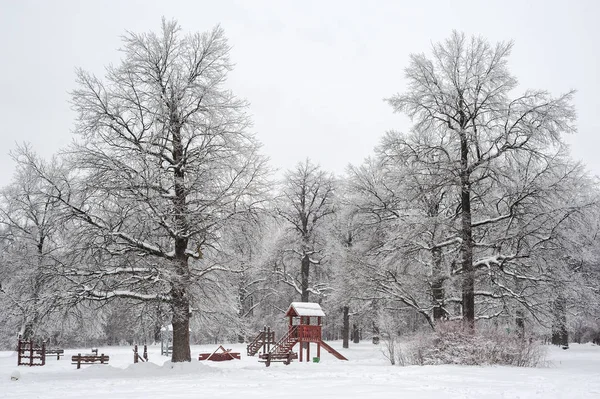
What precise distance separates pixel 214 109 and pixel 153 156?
2.75 m

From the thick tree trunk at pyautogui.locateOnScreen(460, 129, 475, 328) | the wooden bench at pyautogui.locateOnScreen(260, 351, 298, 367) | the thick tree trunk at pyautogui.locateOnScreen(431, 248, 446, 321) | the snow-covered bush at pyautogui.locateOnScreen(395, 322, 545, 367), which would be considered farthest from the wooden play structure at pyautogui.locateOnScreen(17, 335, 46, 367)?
the thick tree trunk at pyautogui.locateOnScreen(460, 129, 475, 328)

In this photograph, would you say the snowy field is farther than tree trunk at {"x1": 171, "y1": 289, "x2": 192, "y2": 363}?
No

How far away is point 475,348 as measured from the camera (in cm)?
1576

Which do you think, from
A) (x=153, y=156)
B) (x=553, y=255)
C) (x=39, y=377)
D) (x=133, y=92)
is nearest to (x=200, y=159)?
(x=153, y=156)

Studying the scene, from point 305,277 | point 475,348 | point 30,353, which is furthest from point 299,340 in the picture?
point 475,348

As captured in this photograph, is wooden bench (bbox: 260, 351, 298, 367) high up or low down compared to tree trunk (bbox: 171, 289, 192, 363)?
down

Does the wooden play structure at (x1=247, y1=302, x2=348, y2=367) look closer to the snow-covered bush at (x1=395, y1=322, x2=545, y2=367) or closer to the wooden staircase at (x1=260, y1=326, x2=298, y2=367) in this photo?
the wooden staircase at (x1=260, y1=326, x2=298, y2=367)

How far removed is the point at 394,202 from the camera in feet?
81.0

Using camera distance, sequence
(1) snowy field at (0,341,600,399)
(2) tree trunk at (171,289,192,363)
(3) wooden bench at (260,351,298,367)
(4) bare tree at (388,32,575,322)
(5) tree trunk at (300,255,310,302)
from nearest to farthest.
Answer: (1) snowy field at (0,341,600,399)
(2) tree trunk at (171,289,192,363)
(4) bare tree at (388,32,575,322)
(3) wooden bench at (260,351,298,367)
(5) tree trunk at (300,255,310,302)

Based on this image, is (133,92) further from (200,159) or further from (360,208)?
(360,208)

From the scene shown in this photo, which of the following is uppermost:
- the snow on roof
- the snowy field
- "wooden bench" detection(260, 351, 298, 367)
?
the snow on roof

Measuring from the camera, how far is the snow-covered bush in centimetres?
1573

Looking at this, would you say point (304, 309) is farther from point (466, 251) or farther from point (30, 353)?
point (30, 353)

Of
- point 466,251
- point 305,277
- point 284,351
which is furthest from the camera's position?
point 305,277
